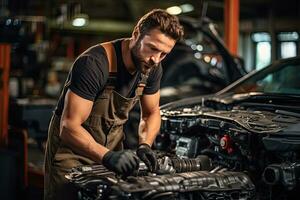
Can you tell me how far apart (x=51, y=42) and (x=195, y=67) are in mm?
4652

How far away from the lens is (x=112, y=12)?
531 inches

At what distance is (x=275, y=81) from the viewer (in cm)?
425

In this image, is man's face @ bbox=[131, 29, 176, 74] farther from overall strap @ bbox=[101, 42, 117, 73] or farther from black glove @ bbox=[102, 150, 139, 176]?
black glove @ bbox=[102, 150, 139, 176]

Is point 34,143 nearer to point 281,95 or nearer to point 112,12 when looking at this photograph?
point 281,95

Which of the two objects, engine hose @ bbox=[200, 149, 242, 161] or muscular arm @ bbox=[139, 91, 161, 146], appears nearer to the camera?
muscular arm @ bbox=[139, 91, 161, 146]

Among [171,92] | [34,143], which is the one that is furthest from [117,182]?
[171,92]

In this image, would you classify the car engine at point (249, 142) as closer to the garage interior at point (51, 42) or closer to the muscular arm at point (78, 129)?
the muscular arm at point (78, 129)

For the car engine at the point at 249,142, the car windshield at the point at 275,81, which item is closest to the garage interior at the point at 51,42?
the car windshield at the point at 275,81

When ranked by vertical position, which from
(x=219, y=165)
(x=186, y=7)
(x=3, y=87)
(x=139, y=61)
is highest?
(x=186, y=7)

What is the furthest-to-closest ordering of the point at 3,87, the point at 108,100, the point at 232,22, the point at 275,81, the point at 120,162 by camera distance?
1. the point at 232,22
2. the point at 3,87
3. the point at 275,81
4. the point at 108,100
5. the point at 120,162

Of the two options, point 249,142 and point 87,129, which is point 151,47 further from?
point 249,142

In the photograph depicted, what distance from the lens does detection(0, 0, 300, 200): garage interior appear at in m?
4.97

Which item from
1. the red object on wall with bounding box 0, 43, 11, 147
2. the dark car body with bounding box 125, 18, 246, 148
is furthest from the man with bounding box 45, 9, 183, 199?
the dark car body with bounding box 125, 18, 246, 148

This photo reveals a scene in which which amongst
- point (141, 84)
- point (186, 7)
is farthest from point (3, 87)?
point (186, 7)
